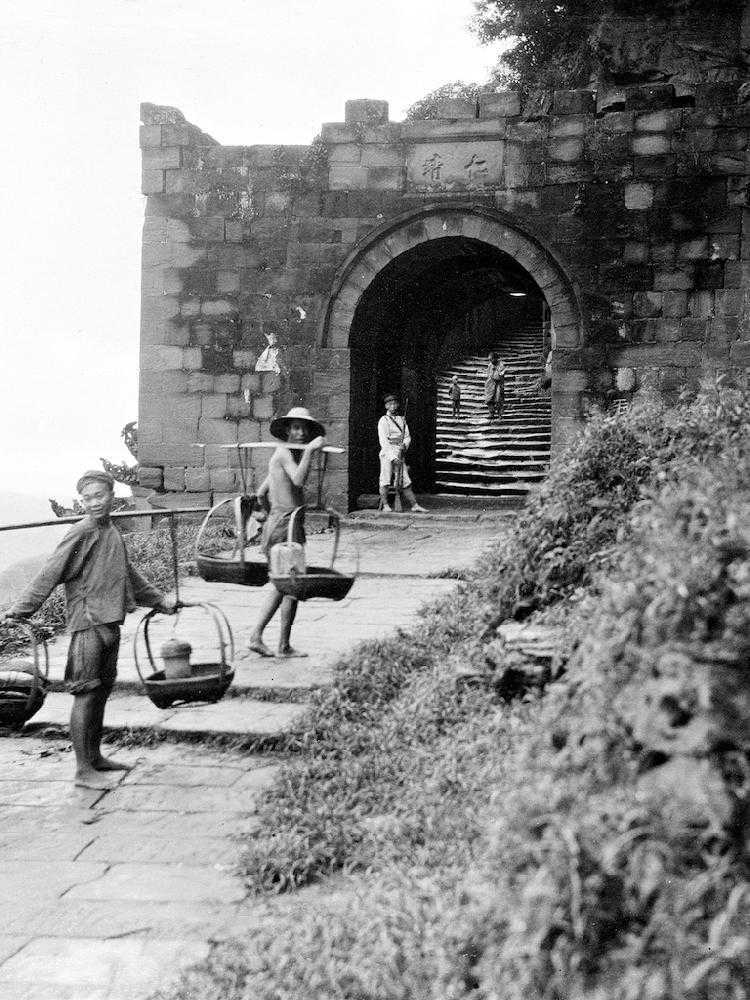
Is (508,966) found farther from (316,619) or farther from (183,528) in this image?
(183,528)

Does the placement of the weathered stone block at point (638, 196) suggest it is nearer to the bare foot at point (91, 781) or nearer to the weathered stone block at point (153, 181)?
the weathered stone block at point (153, 181)

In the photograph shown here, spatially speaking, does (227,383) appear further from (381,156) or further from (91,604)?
(91,604)

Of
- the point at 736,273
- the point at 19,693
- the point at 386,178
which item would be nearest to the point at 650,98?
the point at 736,273

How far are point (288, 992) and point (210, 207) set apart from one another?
10.9 meters

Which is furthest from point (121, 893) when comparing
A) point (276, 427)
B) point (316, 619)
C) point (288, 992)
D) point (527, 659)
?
point (316, 619)

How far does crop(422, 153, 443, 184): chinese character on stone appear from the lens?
1205cm

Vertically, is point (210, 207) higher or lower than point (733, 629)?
higher

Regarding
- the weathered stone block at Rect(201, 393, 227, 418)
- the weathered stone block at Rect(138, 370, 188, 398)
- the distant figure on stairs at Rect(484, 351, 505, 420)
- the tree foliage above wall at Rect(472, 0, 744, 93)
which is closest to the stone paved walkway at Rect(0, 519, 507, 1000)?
the weathered stone block at Rect(201, 393, 227, 418)

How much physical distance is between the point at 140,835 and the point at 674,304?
887 centimetres

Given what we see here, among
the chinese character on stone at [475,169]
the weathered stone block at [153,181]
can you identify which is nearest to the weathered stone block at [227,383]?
the weathered stone block at [153,181]

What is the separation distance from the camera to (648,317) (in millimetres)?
11492

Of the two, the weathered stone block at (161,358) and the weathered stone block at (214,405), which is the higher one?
the weathered stone block at (161,358)

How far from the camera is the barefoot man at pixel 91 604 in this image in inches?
205

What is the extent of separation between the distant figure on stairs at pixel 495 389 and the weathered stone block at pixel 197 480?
8.49 m
